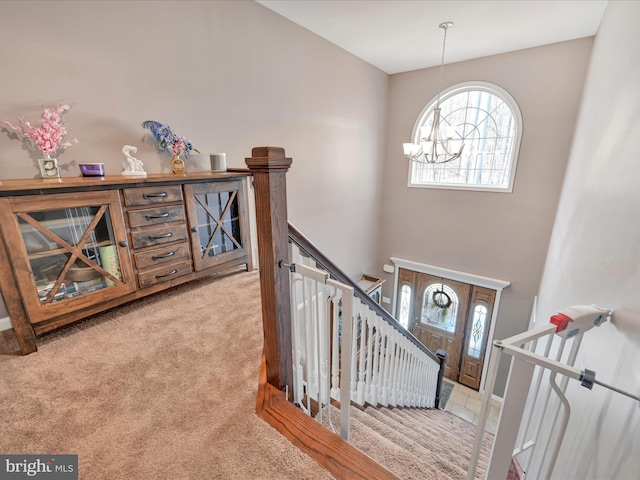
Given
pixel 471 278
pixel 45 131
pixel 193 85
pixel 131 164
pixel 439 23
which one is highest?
pixel 439 23

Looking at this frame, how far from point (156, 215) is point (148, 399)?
1181mm

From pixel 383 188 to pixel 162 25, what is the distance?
434 cm

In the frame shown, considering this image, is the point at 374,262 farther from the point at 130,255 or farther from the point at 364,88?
the point at 130,255

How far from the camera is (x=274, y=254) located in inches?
51.1

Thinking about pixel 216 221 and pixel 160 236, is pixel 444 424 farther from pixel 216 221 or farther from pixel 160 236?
pixel 160 236

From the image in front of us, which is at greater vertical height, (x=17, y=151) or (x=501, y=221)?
(x=17, y=151)

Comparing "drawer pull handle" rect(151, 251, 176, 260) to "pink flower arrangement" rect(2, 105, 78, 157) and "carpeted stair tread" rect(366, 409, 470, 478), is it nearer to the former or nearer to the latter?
"pink flower arrangement" rect(2, 105, 78, 157)

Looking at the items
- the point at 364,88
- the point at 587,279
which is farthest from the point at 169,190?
the point at 364,88

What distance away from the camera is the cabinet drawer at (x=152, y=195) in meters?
1.86

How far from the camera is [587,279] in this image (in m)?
1.55

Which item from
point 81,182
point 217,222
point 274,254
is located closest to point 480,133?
point 217,222

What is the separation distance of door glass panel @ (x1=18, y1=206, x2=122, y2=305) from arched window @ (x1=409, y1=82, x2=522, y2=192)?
4.50m

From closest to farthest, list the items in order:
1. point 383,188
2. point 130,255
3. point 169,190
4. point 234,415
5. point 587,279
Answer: point 234,415
point 587,279
point 130,255
point 169,190
point 383,188

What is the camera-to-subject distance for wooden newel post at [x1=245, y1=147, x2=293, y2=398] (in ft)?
3.92
